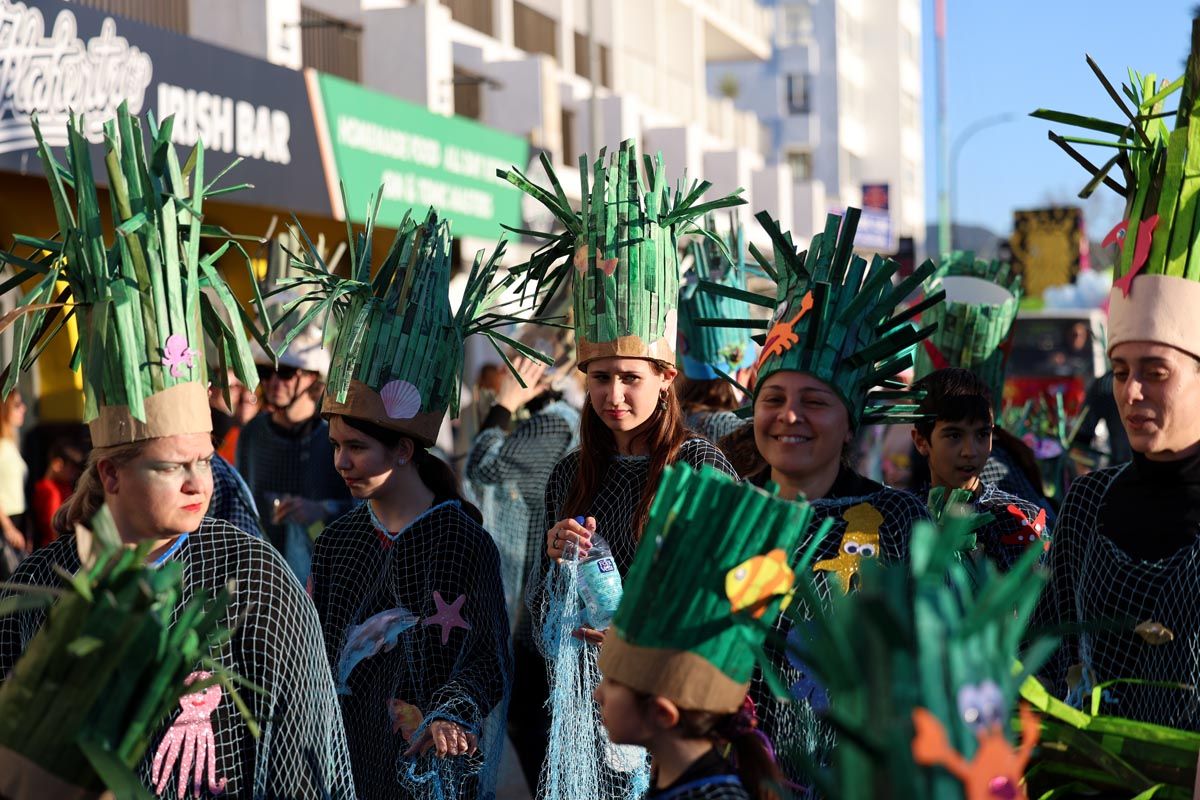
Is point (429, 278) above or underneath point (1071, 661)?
above

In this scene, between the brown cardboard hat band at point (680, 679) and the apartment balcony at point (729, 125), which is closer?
the brown cardboard hat band at point (680, 679)

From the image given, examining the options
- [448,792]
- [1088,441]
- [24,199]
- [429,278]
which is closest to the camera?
[448,792]

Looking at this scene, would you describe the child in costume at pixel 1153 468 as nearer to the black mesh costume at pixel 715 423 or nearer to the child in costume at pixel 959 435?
the child in costume at pixel 959 435

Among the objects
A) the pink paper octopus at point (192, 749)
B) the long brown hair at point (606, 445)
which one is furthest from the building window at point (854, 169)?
the pink paper octopus at point (192, 749)

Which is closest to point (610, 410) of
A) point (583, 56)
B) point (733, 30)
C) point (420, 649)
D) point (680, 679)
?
point (420, 649)

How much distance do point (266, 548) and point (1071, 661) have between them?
1.79 meters

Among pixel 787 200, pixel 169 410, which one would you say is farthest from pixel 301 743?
pixel 787 200

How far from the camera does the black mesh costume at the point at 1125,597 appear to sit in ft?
11.1

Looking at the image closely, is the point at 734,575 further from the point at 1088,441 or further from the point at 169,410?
the point at 1088,441

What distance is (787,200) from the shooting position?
35.3 metres

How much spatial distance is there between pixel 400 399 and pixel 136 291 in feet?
4.01

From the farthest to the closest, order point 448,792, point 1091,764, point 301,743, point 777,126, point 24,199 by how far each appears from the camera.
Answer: point 777,126, point 24,199, point 448,792, point 301,743, point 1091,764

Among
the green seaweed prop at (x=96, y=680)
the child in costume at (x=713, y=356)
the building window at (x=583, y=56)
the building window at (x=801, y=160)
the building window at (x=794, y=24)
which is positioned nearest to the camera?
the green seaweed prop at (x=96, y=680)

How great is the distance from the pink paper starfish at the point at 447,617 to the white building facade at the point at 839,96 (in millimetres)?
42036
